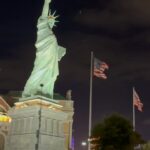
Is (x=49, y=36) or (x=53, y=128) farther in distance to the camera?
(x=49, y=36)

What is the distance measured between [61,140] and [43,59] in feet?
39.9

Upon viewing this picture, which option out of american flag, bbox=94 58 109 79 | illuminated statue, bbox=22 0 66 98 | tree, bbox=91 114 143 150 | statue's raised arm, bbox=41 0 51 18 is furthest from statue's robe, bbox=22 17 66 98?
tree, bbox=91 114 143 150

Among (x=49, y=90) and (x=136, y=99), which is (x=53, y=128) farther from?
(x=136, y=99)

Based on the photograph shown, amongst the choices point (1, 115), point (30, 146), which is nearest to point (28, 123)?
point (30, 146)

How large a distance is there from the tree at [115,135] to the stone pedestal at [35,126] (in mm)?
12783

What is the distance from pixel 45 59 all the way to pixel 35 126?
10730mm

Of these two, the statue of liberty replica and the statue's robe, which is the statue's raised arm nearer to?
the statue of liberty replica

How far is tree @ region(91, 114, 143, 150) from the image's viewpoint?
42625 mm

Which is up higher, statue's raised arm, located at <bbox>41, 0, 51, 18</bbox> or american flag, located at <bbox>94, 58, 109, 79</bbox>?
statue's raised arm, located at <bbox>41, 0, 51, 18</bbox>

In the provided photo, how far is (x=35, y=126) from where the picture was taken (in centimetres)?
5447

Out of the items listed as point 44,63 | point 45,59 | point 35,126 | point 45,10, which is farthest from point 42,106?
point 45,10

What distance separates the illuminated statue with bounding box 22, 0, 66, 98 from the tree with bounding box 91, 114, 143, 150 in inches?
646

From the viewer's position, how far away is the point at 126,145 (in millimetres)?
42812

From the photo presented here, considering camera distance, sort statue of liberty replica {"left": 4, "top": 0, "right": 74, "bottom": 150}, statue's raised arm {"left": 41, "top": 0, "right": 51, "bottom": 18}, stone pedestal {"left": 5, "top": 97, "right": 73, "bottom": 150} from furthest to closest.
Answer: statue's raised arm {"left": 41, "top": 0, "right": 51, "bottom": 18}, statue of liberty replica {"left": 4, "top": 0, "right": 74, "bottom": 150}, stone pedestal {"left": 5, "top": 97, "right": 73, "bottom": 150}
